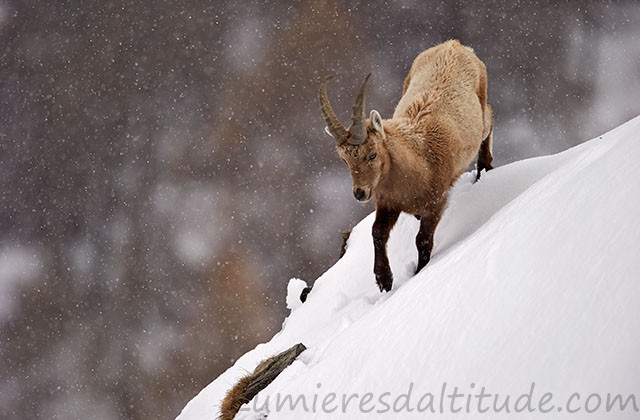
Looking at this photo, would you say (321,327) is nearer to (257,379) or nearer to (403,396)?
(257,379)

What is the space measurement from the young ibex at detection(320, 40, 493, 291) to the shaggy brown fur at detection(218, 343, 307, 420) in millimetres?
1377

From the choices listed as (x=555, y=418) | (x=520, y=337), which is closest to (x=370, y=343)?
(x=520, y=337)

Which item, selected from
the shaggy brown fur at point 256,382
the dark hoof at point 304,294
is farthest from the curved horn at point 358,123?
the dark hoof at point 304,294

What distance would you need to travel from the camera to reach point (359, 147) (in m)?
6.20

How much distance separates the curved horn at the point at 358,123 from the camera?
6.04 m

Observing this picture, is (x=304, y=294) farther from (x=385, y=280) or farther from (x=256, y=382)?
(x=256, y=382)

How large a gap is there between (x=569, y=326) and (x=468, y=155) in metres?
4.91

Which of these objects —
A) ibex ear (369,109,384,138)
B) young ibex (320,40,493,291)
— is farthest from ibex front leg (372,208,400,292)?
ibex ear (369,109,384,138)

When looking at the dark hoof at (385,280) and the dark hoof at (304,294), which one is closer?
the dark hoof at (385,280)

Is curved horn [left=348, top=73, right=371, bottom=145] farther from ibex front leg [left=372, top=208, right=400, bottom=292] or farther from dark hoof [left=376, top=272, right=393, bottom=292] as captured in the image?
dark hoof [left=376, top=272, right=393, bottom=292]

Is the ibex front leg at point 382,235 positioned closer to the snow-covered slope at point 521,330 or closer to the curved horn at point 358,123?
the curved horn at point 358,123

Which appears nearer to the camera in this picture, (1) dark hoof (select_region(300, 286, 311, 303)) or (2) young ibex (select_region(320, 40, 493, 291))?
(2) young ibex (select_region(320, 40, 493, 291))

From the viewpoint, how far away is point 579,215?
3.51 meters

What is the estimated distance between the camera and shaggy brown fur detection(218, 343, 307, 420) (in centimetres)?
657
